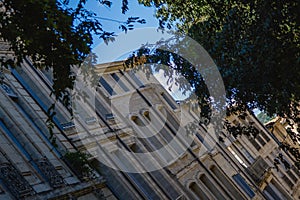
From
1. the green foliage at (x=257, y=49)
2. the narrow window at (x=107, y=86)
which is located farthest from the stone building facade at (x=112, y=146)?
the green foliage at (x=257, y=49)

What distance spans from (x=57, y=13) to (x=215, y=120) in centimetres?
606

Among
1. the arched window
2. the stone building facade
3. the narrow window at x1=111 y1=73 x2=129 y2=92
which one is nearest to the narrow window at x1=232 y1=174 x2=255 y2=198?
the stone building facade

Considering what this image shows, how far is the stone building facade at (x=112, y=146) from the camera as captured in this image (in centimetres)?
1064

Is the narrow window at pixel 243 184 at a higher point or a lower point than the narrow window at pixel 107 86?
lower

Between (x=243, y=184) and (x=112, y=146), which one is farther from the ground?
(x=112, y=146)

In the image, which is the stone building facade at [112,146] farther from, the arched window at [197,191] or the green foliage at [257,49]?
the green foliage at [257,49]

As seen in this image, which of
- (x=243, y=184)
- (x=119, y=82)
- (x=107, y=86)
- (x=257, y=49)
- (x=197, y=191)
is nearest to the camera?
(x=257, y=49)

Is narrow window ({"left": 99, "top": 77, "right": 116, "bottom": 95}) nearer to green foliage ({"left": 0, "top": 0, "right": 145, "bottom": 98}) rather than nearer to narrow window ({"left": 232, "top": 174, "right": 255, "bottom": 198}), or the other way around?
narrow window ({"left": 232, "top": 174, "right": 255, "bottom": 198})

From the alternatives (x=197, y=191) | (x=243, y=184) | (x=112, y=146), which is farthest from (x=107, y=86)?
(x=243, y=184)

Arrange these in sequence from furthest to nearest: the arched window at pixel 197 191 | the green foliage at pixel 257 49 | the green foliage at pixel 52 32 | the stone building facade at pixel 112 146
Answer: the arched window at pixel 197 191 < the stone building facade at pixel 112 146 < the green foliage at pixel 257 49 < the green foliage at pixel 52 32

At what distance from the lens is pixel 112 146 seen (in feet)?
50.0

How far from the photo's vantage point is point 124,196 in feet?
44.2

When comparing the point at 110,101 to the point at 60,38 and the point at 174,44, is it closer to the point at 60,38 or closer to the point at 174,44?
the point at 174,44

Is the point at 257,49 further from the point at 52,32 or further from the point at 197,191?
the point at 197,191
